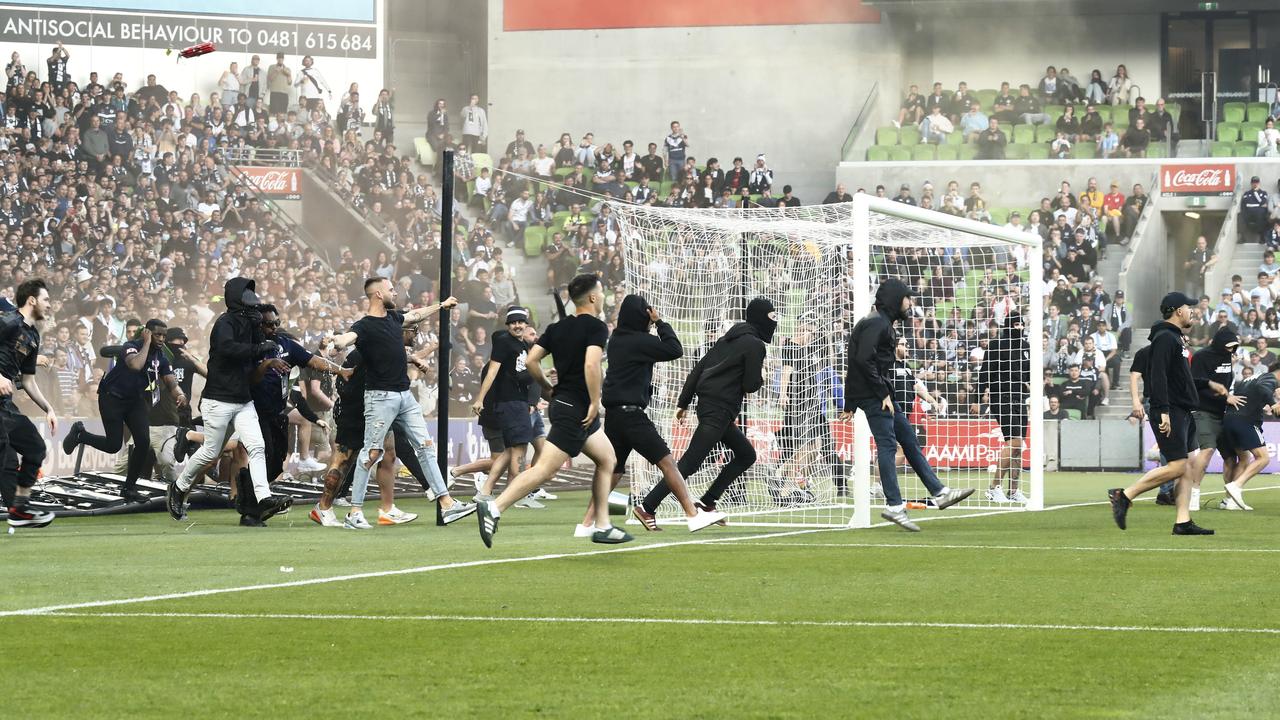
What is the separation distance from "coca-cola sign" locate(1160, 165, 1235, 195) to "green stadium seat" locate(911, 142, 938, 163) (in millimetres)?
4663

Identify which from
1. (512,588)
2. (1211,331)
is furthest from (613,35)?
(512,588)

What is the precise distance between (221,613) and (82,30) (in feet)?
94.6

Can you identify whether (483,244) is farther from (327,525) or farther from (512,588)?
(512,588)

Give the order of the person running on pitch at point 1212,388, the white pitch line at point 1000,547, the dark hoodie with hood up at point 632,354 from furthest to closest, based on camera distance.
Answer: the person running on pitch at point 1212,388, the dark hoodie with hood up at point 632,354, the white pitch line at point 1000,547

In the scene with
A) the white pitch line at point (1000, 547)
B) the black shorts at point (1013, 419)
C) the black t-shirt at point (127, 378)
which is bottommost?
the white pitch line at point (1000, 547)

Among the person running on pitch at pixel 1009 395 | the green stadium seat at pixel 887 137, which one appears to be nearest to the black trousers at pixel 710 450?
the person running on pitch at pixel 1009 395

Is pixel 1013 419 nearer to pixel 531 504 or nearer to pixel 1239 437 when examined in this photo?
pixel 1239 437

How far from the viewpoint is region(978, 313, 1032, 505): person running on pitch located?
17.1 m

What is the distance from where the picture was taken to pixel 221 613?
7672 millimetres

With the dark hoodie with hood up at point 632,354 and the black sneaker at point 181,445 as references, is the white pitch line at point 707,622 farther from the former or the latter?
the black sneaker at point 181,445

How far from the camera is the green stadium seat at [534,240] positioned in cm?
2038

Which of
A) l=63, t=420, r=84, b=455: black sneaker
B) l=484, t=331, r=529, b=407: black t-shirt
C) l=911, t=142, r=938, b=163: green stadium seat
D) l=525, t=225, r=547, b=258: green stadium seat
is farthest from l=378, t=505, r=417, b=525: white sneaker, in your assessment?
l=911, t=142, r=938, b=163: green stadium seat

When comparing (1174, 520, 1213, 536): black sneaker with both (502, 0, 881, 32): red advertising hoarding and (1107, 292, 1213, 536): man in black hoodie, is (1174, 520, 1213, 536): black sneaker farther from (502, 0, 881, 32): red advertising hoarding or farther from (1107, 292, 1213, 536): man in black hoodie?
(502, 0, 881, 32): red advertising hoarding

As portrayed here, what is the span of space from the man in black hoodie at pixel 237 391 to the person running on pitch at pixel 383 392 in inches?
26.8
